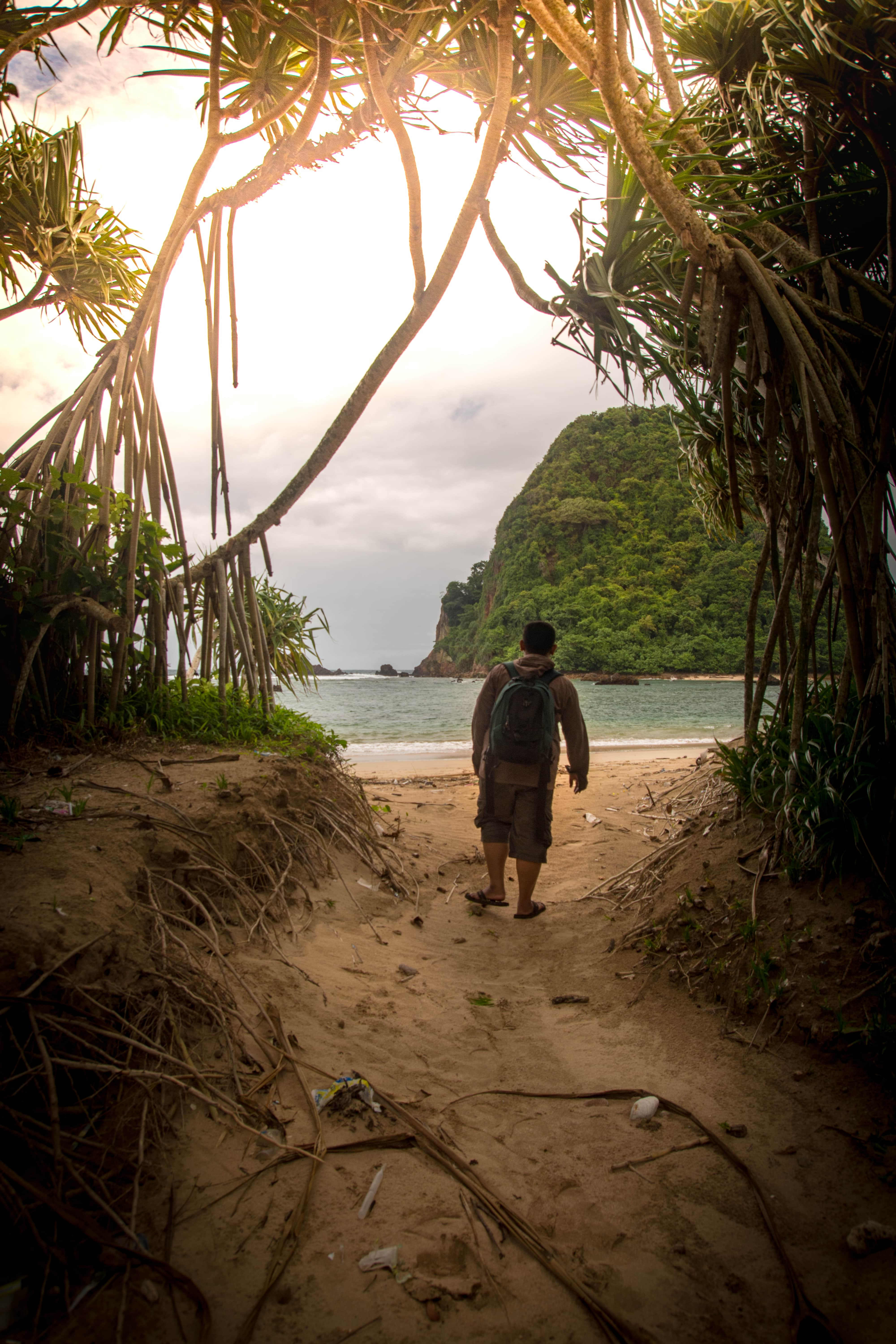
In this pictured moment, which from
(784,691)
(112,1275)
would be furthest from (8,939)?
(784,691)

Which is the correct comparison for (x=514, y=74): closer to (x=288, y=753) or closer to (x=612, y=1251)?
(x=288, y=753)

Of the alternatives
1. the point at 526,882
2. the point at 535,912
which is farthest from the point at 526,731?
the point at 535,912

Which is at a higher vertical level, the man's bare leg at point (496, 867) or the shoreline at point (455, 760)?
the man's bare leg at point (496, 867)

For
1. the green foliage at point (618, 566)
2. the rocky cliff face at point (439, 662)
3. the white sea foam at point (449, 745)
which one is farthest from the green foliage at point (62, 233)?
the rocky cliff face at point (439, 662)

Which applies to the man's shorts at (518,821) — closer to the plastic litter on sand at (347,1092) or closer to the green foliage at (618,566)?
the plastic litter on sand at (347,1092)

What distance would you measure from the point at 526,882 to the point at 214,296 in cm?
335

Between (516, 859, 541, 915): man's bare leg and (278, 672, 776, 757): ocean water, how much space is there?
11.1 feet

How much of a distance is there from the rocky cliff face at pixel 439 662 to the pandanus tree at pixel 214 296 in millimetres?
60609

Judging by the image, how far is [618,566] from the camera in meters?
44.3

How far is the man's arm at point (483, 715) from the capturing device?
350cm

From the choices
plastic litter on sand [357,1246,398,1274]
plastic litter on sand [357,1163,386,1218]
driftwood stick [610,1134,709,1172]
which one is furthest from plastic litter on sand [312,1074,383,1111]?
driftwood stick [610,1134,709,1172]

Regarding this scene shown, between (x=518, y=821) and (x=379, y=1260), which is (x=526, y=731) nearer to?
(x=518, y=821)

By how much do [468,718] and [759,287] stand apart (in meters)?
19.4

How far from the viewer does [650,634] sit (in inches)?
1604
